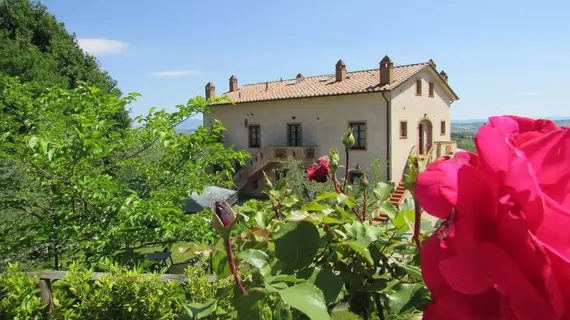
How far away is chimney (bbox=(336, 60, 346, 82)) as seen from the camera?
1966cm

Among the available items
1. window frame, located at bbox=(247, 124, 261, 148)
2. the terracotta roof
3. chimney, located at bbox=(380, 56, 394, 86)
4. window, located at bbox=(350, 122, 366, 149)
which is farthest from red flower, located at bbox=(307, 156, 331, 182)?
window frame, located at bbox=(247, 124, 261, 148)

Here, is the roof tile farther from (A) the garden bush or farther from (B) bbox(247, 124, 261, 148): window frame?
(A) the garden bush

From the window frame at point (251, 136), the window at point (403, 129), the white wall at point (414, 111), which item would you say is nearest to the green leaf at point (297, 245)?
the white wall at point (414, 111)

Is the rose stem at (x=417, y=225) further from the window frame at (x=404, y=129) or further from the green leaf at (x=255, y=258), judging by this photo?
the window frame at (x=404, y=129)

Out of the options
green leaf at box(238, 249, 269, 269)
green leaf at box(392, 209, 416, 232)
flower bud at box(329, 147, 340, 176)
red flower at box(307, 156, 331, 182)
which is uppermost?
flower bud at box(329, 147, 340, 176)

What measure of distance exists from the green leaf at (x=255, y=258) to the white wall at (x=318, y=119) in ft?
50.2

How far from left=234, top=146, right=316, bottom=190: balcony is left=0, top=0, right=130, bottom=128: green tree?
22.6 ft

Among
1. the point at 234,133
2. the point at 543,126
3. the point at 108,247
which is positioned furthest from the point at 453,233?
the point at 234,133

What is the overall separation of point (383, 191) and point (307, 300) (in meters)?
0.46

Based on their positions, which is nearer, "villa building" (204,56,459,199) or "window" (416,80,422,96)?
"villa building" (204,56,459,199)

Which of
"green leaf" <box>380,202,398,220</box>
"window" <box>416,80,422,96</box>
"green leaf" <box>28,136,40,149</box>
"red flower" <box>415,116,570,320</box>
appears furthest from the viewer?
"window" <box>416,80,422,96</box>

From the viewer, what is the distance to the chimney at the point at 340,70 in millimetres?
19656

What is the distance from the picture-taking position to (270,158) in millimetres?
19562

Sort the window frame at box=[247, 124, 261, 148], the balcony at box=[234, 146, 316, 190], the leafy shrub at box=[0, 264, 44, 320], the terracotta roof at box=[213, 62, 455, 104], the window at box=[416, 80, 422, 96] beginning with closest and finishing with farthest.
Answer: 1. the leafy shrub at box=[0, 264, 44, 320]
2. the terracotta roof at box=[213, 62, 455, 104]
3. the balcony at box=[234, 146, 316, 190]
4. the window at box=[416, 80, 422, 96]
5. the window frame at box=[247, 124, 261, 148]
